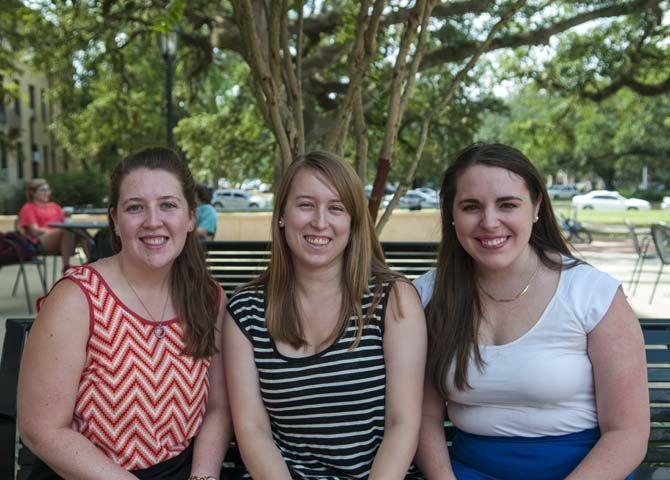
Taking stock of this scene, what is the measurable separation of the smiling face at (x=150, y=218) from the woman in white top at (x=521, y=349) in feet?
2.88

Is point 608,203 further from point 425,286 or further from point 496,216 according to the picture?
point 496,216

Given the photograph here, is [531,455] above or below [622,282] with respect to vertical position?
above

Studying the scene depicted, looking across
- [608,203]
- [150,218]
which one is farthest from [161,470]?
[608,203]

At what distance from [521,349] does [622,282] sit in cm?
895

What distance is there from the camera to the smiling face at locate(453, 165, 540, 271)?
2393 millimetres

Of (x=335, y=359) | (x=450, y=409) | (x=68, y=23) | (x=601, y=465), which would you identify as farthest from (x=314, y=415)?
(x=68, y=23)

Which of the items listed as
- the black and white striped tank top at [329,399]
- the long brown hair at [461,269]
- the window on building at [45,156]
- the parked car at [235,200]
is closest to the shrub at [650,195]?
the parked car at [235,200]

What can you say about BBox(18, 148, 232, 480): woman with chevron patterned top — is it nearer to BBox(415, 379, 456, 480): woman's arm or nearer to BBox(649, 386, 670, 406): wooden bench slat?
BBox(415, 379, 456, 480): woman's arm

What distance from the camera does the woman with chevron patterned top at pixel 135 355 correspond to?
225 centimetres

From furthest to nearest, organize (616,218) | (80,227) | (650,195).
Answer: (650,195), (616,218), (80,227)

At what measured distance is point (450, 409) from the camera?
2.54 m

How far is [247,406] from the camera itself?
2.43 meters

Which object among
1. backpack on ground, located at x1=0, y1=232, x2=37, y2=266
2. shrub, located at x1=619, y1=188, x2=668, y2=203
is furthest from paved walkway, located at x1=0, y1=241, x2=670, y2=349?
shrub, located at x1=619, y1=188, x2=668, y2=203

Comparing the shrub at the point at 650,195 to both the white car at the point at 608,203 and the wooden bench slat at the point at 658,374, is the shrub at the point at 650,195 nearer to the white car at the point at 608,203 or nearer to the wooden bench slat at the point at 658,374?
the white car at the point at 608,203
